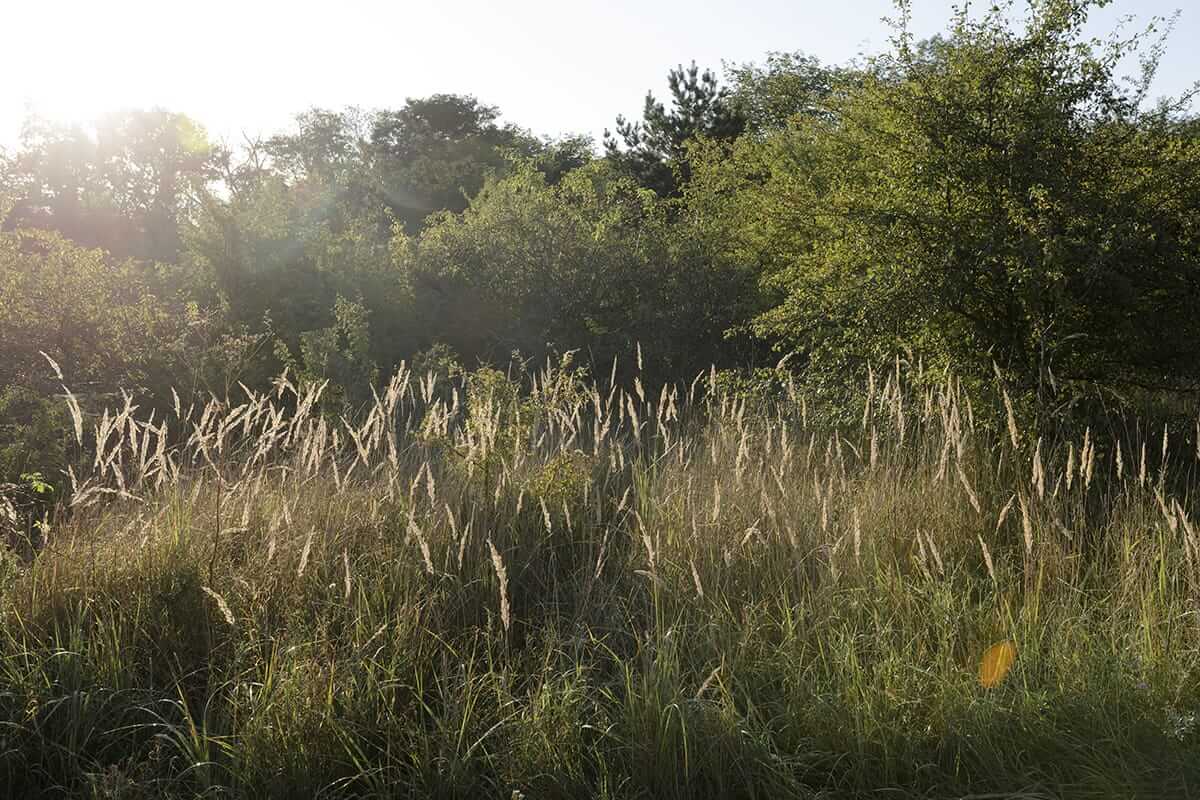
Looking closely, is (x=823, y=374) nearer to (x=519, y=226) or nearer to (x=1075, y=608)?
(x=1075, y=608)

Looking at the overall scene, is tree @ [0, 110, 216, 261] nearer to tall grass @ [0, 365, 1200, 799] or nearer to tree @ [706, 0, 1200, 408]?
tree @ [706, 0, 1200, 408]

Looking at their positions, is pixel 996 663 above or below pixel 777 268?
below

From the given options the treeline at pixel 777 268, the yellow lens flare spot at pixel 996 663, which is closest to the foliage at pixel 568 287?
the treeline at pixel 777 268

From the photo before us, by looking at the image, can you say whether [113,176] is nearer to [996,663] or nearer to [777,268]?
[777,268]

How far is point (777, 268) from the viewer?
40.8 ft

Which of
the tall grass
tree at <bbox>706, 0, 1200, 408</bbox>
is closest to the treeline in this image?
tree at <bbox>706, 0, 1200, 408</bbox>

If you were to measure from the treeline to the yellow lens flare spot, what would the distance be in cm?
232

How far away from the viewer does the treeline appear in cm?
725

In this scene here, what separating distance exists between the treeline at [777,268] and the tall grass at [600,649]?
1.91 meters

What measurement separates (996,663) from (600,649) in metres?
1.33

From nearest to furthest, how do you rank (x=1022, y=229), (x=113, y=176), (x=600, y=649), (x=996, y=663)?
1. (x=996, y=663)
2. (x=600, y=649)
3. (x=1022, y=229)
4. (x=113, y=176)

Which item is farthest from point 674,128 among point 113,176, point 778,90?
point 113,176

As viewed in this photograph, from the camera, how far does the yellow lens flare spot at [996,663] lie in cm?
319

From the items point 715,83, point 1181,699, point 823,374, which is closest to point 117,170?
point 715,83
